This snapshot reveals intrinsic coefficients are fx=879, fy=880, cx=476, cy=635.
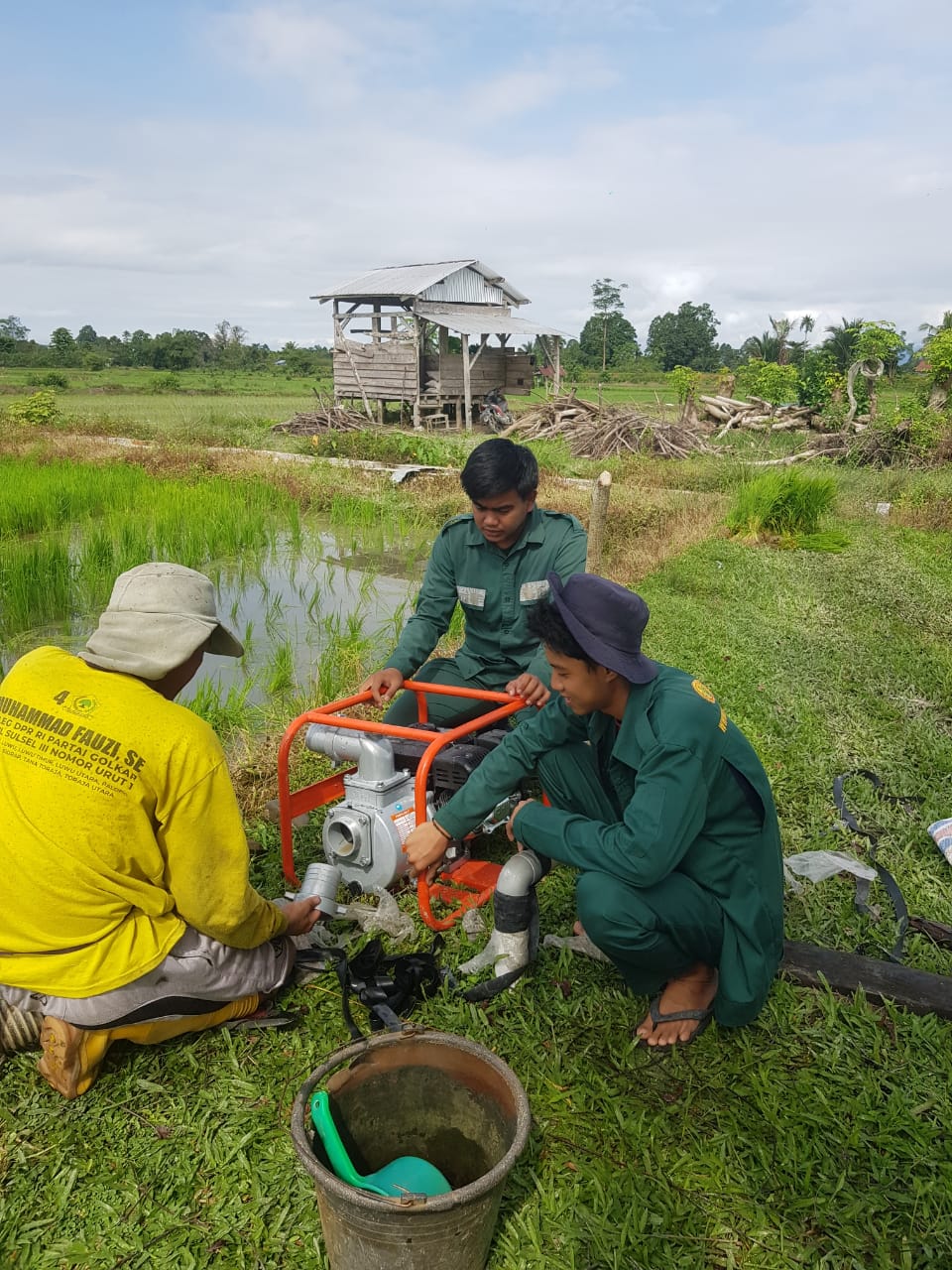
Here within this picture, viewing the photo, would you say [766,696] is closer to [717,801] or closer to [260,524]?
[717,801]

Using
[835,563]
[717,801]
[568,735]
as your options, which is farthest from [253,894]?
[835,563]

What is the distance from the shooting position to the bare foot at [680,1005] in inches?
92.8

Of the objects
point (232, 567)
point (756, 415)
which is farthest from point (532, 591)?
point (756, 415)

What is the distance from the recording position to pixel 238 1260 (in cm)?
181

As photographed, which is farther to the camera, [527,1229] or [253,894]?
[253,894]

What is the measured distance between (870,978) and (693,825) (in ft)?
3.03

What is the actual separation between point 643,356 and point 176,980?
58.0 m

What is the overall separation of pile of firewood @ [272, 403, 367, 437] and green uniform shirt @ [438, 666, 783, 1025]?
19.6m

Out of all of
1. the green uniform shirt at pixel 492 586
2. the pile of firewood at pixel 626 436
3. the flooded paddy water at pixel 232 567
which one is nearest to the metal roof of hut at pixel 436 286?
the pile of firewood at pixel 626 436

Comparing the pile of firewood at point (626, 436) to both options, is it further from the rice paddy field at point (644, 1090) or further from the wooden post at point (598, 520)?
the rice paddy field at point (644, 1090)

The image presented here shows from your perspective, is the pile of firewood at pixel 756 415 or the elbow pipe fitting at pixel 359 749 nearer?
the elbow pipe fitting at pixel 359 749

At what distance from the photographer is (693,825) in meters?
2.10

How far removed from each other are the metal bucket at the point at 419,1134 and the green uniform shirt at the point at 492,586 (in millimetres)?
1826

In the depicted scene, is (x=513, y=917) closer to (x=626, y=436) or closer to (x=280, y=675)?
(x=280, y=675)
